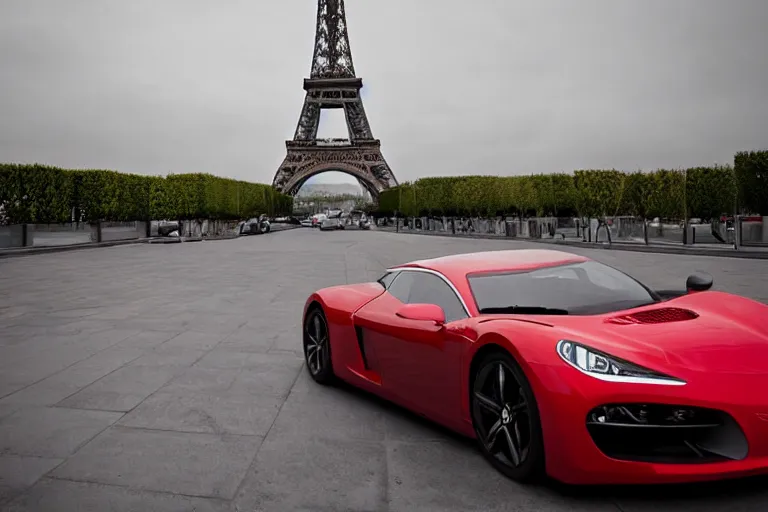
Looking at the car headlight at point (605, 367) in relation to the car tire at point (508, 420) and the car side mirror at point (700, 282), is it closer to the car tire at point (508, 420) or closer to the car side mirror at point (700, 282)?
the car tire at point (508, 420)

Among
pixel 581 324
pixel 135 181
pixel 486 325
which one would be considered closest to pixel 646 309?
pixel 581 324

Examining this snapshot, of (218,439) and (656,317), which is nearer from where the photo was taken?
(656,317)

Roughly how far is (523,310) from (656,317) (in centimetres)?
70

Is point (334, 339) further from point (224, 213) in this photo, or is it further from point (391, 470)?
point (224, 213)

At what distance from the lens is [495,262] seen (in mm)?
4383

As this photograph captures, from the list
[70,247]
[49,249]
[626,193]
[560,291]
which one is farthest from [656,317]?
[626,193]

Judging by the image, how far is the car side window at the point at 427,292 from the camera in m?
4.06

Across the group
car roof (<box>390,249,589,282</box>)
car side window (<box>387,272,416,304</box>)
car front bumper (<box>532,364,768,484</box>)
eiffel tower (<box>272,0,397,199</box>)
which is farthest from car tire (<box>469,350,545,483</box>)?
eiffel tower (<box>272,0,397,199</box>)

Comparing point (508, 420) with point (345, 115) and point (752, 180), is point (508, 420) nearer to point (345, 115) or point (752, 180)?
point (752, 180)

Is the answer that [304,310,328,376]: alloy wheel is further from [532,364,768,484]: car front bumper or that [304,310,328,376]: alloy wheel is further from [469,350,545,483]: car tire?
[532,364,768,484]: car front bumper

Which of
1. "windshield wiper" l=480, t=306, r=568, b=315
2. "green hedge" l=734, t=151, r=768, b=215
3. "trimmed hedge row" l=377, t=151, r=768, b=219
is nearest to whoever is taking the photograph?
"windshield wiper" l=480, t=306, r=568, b=315

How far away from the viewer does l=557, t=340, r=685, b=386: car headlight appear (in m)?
2.90

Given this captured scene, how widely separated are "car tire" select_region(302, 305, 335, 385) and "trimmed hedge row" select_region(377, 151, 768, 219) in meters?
26.1


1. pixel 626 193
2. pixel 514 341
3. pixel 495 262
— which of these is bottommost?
pixel 514 341
